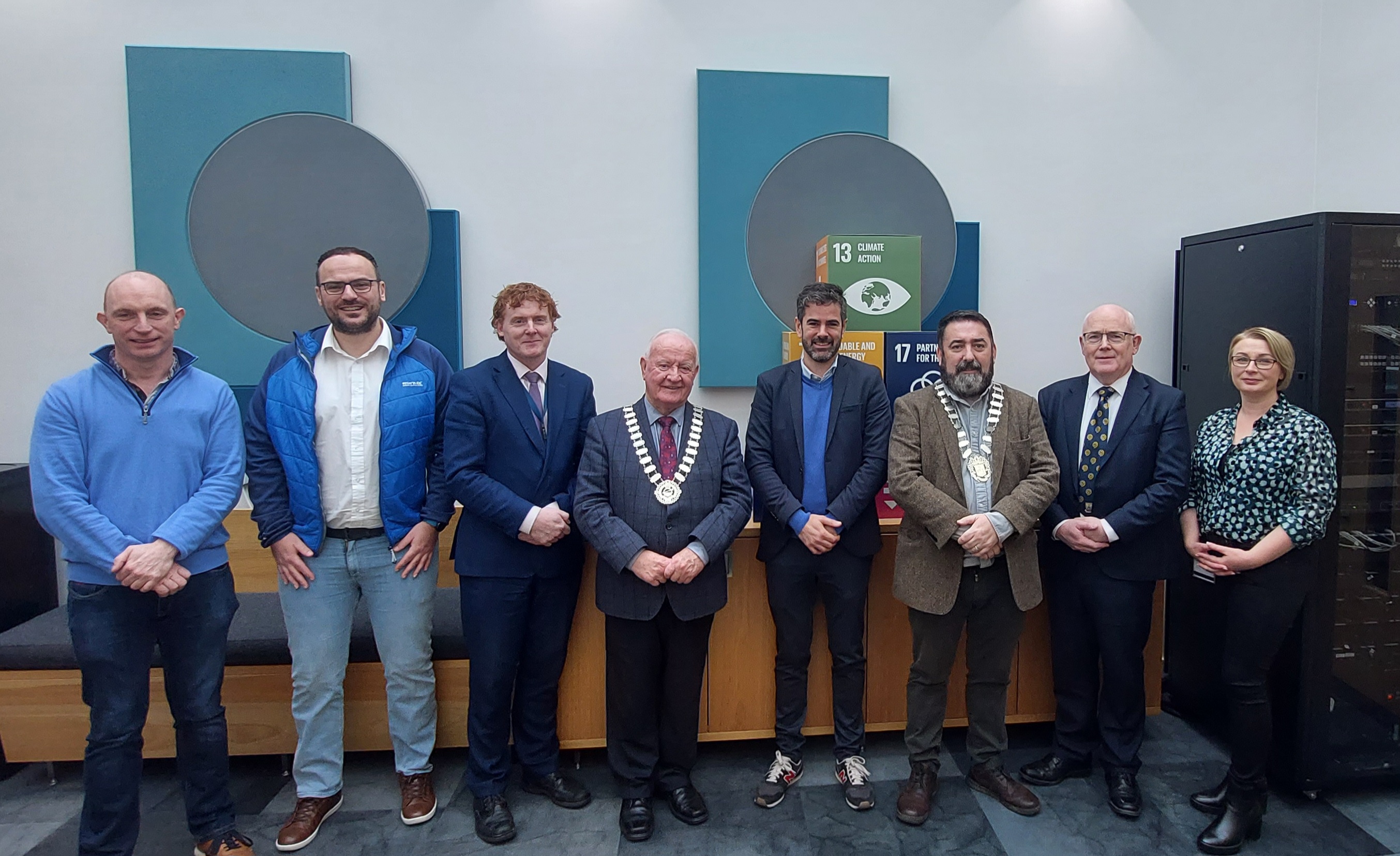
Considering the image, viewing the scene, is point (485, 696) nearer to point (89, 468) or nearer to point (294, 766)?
point (294, 766)

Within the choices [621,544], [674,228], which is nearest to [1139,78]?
[674,228]

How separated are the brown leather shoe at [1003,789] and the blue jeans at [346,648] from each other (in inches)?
75.2

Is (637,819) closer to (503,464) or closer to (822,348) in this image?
(503,464)

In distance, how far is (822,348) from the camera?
8.00 ft

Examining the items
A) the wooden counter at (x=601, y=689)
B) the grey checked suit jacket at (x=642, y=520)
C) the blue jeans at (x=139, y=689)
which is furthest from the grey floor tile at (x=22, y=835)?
the grey checked suit jacket at (x=642, y=520)

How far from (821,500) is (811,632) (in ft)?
1.59

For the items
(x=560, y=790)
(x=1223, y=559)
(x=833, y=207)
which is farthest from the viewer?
(x=833, y=207)

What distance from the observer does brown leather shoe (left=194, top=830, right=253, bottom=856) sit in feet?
6.98

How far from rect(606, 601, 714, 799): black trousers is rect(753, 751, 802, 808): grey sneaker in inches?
10.8

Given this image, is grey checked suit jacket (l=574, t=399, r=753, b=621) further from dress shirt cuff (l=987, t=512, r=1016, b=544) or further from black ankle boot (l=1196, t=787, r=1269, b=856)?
black ankle boot (l=1196, t=787, r=1269, b=856)

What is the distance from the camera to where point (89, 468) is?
1950 mm

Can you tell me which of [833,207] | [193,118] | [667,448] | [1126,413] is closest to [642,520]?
[667,448]

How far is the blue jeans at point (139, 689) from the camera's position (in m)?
1.94

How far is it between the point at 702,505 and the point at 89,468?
1.71 metres
